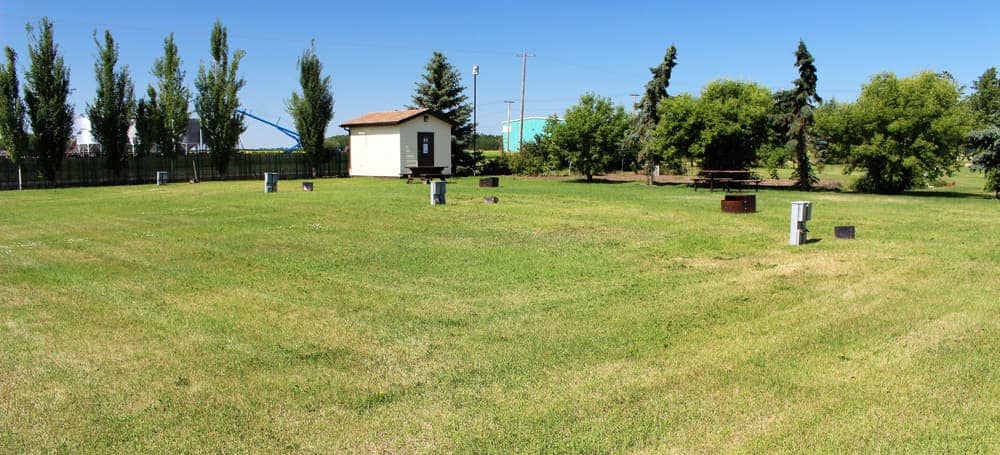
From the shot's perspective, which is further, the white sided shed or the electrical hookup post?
the white sided shed

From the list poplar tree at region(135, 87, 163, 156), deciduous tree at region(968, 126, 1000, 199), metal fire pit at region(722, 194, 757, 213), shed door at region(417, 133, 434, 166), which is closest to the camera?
metal fire pit at region(722, 194, 757, 213)

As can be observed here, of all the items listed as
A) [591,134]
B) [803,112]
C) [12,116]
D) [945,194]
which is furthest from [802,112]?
[12,116]

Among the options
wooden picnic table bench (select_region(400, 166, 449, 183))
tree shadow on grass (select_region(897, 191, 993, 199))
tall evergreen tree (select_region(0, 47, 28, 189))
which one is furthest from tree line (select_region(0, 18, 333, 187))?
tree shadow on grass (select_region(897, 191, 993, 199))

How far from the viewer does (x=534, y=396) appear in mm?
4309

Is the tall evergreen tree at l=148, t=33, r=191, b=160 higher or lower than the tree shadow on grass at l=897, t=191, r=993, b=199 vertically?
higher

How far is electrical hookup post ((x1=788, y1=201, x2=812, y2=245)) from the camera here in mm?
10195

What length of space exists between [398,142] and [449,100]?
18.2 ft

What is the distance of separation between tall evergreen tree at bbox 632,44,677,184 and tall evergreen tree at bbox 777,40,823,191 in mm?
4841

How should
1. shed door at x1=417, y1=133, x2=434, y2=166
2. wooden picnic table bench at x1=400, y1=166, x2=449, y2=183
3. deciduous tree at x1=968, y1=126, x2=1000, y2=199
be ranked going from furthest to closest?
shed door at x1=417, y1=133, x2=434, y2=166 < wooden picnic table bench at x1=400, y1=166, x2=449, y2=183 < deciduous tree at x1=968, y1=126, x2=1000, y2=199

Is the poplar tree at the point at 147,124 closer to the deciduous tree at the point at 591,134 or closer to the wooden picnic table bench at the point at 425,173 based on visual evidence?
the wooden picnic table bench at the point at 425,173

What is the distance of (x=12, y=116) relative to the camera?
2702 centimetres

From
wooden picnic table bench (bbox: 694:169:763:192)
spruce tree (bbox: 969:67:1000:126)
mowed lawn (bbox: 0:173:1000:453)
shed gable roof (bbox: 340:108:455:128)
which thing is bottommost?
mowed lawn (bbox: 0:173:1000:453)

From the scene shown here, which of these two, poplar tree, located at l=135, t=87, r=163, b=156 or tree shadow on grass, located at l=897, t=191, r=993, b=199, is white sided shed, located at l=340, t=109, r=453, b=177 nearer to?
poplar tree, located at l=135, t=87, r=163, b=156

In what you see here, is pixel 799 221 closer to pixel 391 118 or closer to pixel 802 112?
pixel 802 112
